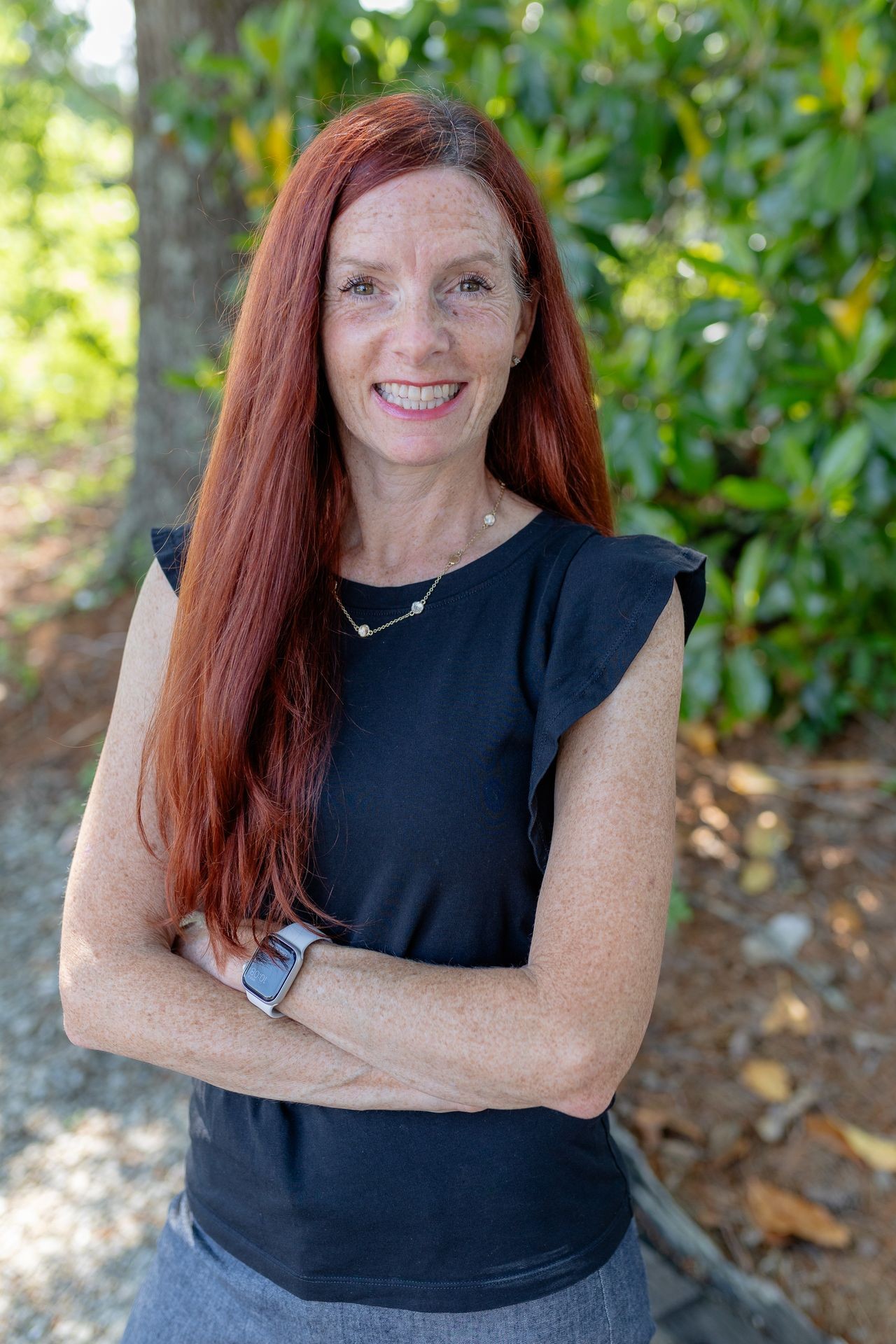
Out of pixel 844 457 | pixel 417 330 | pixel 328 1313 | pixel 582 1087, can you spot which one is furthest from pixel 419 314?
pixel 844 457

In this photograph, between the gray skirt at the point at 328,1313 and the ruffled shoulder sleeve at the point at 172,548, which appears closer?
the gray skirt at the point at 328,1313

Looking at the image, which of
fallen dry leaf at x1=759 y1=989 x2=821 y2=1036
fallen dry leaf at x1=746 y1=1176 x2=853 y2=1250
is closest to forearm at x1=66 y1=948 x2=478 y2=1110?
fallen dry leaf at x1=746 y1=1176 x2=853 y2=1250

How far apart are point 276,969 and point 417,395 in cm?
76

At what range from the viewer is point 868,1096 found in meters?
2.46

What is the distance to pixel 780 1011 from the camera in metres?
2.70

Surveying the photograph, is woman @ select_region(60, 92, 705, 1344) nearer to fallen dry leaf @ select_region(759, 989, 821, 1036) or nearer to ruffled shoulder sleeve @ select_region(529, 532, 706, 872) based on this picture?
ruffled shoulder sleeve @ select_region(529, 532, 706, 872)

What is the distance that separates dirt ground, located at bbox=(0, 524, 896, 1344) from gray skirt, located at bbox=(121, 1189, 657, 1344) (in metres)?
0.80

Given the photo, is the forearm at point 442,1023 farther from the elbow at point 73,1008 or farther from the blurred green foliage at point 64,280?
the blurred green foliage at point 64,280

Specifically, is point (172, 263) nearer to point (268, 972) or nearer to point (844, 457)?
point (844, 457)

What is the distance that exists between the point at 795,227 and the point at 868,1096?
2020 millimetres

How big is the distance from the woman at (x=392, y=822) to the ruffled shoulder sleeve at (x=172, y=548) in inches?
2.0

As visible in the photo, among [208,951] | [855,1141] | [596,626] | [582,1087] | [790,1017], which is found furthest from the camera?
[790,1017]

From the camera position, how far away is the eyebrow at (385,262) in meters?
1.39

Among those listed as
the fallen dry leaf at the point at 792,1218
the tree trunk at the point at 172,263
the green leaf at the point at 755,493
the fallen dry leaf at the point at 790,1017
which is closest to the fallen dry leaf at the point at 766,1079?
the fallen dry leaf at the point at 790,1017
